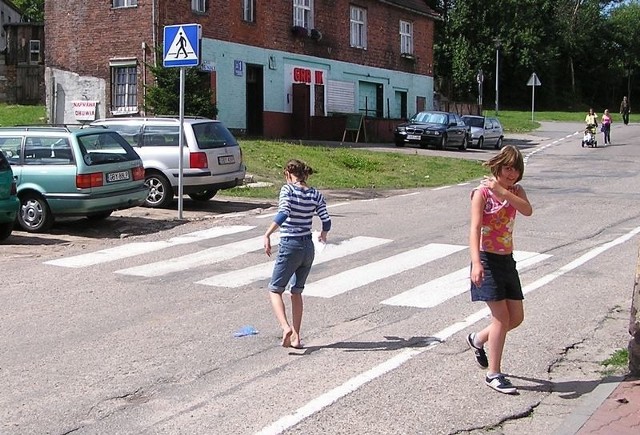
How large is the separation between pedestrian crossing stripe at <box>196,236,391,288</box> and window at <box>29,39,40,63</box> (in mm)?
32119

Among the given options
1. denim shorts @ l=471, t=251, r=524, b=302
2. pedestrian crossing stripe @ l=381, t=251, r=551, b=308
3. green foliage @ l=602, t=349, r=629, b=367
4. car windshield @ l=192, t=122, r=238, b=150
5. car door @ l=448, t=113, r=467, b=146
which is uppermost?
car door @ l=448, t=113, r=467, b=146

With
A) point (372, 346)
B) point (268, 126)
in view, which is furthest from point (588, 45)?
point (372, 346)

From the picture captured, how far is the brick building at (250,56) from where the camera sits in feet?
94.0

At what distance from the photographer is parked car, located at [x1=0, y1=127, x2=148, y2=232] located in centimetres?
1353

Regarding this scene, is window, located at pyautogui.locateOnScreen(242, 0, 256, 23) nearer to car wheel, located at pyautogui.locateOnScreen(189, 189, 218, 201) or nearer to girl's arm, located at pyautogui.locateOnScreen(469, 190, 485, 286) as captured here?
car wheel, located at pyautogui.locateOnScreen(189, 189, 218, 201)

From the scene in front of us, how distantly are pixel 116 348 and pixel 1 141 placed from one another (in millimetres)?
8096

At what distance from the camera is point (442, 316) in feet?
27.4

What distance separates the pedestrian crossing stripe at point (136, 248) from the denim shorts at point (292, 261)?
441cm

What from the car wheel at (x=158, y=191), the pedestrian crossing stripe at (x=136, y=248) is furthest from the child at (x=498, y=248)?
the car wheel at (x=158, y=191)

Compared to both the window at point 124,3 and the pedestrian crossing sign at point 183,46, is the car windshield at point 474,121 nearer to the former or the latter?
the window at point 124,3

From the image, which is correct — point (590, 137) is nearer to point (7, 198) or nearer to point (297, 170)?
point (7, 198)

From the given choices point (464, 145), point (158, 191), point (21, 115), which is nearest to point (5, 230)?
point (158, 191)

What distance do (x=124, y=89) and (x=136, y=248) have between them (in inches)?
712

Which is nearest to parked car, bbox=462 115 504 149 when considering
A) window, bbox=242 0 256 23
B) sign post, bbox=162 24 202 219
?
window, bbox=242 0 256 23
